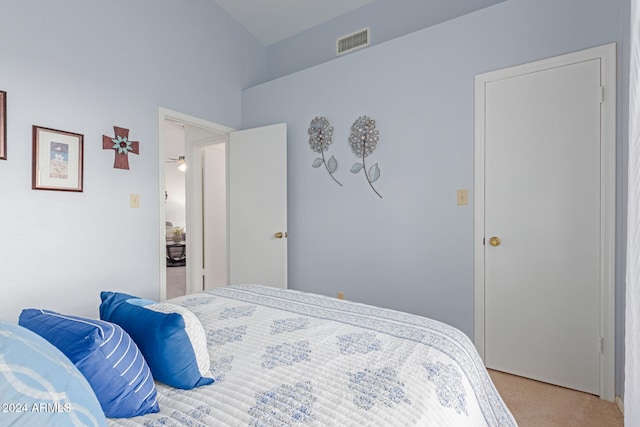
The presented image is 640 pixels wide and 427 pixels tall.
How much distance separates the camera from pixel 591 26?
1.95 metres

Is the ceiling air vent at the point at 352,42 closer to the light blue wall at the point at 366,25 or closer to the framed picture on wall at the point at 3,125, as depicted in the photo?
the light blue wall at the point at 366,25

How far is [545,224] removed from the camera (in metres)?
2.10

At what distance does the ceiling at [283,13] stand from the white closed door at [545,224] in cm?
185

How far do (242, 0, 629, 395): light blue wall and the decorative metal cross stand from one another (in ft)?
4.71

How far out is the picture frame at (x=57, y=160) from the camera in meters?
2.12

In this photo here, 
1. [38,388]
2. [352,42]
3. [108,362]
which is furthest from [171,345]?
[352,42]

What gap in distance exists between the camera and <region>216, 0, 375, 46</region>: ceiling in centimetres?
324

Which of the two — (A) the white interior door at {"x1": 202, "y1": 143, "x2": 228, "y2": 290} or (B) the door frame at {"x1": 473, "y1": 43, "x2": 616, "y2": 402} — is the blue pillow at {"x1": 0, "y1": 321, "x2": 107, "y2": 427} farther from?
(A) the white interior door at {"x1": 202, "y1": 143, "x2": 228, "y2": 290}

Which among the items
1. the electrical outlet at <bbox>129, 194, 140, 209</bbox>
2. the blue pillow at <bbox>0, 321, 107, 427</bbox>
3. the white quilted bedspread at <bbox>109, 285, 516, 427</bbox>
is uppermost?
the electrical outlet at <bbox>129, 194, 140, 209</bbox>

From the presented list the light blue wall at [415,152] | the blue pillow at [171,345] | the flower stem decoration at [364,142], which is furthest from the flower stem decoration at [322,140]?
the blue pillow at [171,345]

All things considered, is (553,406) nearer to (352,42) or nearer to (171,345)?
(171,345)

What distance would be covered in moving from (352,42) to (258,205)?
192 centimetres

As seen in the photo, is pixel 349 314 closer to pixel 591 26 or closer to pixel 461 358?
pixel 461 358

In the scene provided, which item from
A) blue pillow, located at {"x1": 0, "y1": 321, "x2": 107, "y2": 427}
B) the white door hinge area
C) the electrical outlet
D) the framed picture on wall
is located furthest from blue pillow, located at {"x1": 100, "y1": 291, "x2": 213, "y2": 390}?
the white door hinge area
